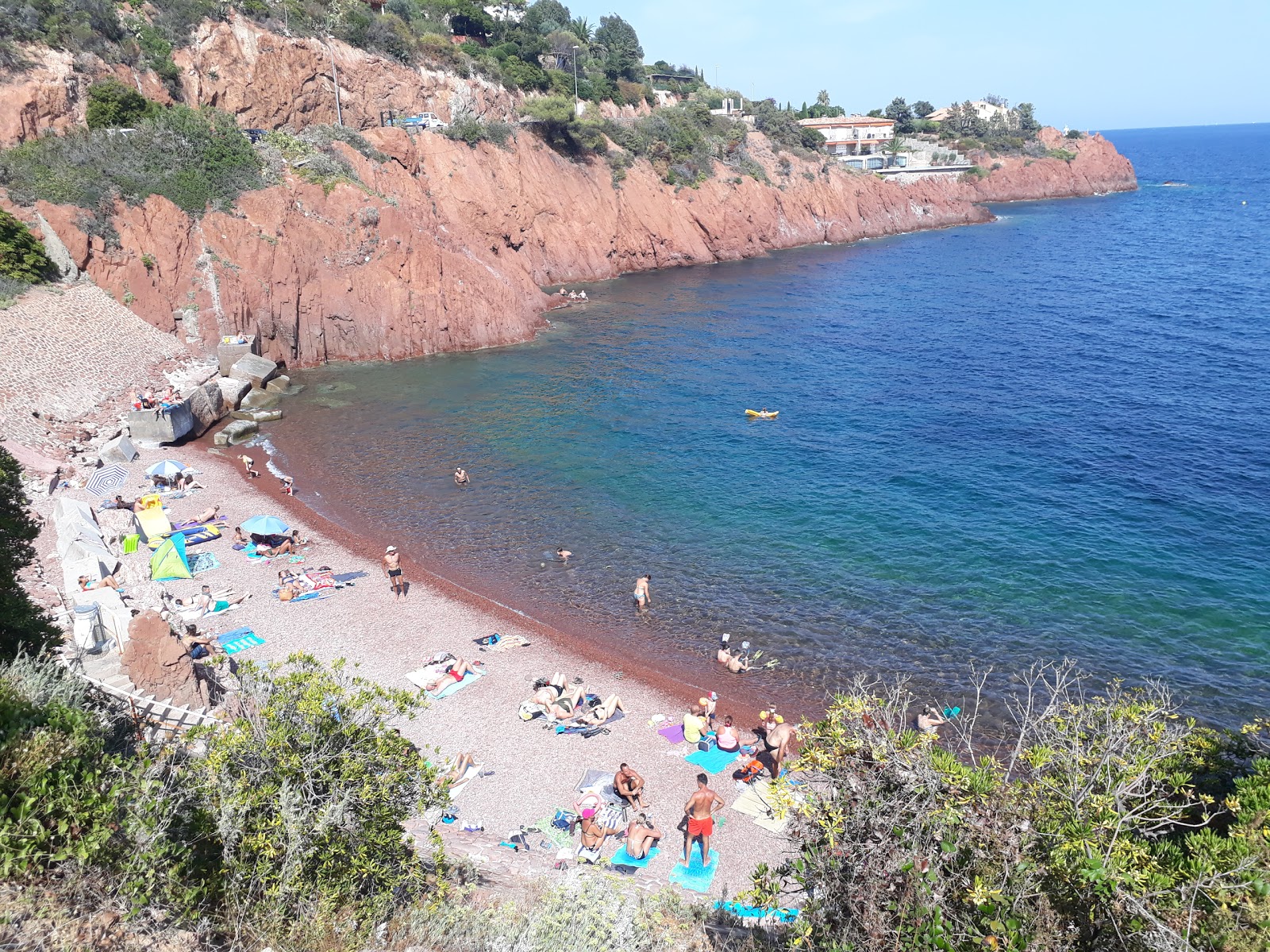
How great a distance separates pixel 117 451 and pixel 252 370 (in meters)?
10.0

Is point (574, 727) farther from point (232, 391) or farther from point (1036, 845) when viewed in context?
point (232, 391)

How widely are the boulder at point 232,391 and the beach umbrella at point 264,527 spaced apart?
13.6 m

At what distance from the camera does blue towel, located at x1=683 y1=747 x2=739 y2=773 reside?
15414 mm

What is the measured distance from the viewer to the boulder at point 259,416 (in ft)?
113

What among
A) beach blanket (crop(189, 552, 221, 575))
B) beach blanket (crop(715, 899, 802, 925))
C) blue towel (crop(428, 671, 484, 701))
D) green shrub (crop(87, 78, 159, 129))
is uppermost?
green shrub (crop(87, 78, 159, 129))

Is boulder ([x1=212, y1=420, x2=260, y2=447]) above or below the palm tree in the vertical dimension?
below

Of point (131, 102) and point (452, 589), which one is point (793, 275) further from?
point (452, 589)

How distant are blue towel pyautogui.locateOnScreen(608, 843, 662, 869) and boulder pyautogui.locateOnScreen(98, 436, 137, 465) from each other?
23.7m

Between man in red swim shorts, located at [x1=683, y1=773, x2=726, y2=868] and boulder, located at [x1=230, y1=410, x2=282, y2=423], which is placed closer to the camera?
man in red swim shorts, located at [x1=683, y1=773, x2=726, y2=868]

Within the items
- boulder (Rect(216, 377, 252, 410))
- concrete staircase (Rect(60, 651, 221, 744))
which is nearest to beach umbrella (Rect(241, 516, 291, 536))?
concrete staircase (Rect(60, 651, 221, 744))

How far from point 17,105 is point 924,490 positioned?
44.8 meters

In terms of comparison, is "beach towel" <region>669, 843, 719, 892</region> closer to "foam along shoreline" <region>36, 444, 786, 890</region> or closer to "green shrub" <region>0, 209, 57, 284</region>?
"foam along shoreline" <region>36, 444, 786, 890</region>

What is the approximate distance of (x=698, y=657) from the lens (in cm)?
1962

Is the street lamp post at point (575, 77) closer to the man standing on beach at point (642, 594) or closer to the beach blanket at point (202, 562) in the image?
the beach blanket at point (202, 562)
